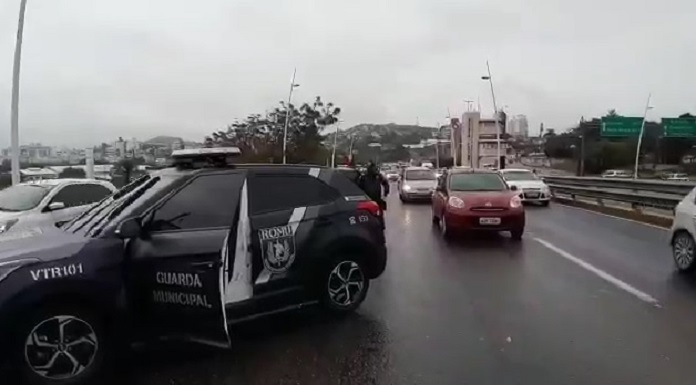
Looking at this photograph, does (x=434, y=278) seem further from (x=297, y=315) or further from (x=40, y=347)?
(x=40, y=347)

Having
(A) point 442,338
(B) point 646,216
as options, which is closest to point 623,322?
(A) point 442,338

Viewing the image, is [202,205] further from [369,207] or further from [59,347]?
[369,207]

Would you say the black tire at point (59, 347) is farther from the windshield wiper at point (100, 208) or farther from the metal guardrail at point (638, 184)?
the metal guardrail at point (638, 184)

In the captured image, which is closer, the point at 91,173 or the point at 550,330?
the point at 550,330

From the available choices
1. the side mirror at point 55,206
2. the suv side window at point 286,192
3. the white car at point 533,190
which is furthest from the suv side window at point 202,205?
the white car at point 533,190

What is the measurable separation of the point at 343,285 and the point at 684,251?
5502 millimetres

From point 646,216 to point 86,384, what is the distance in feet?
59.1

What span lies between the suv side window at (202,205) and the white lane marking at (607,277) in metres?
4.97

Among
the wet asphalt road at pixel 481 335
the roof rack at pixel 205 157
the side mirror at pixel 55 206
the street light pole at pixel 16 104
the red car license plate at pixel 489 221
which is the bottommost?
the wet asphalt road at pixel 481 335

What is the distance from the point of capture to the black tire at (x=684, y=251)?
9.30 m

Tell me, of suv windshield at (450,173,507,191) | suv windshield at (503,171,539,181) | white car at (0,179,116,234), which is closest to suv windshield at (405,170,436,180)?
suv windshield at (503,171,539,181)

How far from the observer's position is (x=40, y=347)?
4840 millimetres

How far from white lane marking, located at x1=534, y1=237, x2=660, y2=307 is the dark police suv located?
345 cm

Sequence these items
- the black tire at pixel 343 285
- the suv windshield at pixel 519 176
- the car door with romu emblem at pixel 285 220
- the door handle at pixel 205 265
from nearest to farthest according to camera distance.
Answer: the door handle at pixel 205 265, the car door with romu emblem at pixel 285 220, the black tire at pixel 343 285, the suv windshield at pixel 519 176
